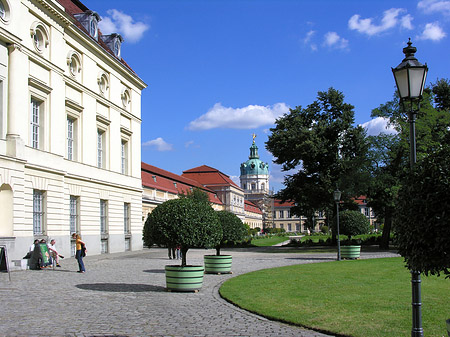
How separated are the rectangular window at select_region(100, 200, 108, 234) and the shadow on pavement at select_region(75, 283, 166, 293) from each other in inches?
704

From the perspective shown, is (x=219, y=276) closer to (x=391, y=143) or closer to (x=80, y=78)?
(x=80, y=78)

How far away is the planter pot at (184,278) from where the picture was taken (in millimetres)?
12555

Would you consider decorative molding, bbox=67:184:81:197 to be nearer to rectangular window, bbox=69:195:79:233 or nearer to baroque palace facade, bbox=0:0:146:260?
baroque palace facade, bbox=0:0:146:260

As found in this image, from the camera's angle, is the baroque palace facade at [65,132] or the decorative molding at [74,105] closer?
the baroque palace facade at [65,132]

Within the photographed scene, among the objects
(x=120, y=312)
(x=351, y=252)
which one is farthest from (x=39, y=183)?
(x=351, y=252)

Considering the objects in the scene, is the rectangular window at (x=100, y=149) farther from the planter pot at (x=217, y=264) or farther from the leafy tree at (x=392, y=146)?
the leafy tree at (x=392, y=146)

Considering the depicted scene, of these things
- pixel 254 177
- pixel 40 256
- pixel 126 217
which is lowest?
pixel 40 256

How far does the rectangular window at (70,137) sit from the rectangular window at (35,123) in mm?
4133

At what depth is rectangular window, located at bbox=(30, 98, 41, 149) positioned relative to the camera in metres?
23.6

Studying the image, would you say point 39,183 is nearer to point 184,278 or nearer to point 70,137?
point 70,137

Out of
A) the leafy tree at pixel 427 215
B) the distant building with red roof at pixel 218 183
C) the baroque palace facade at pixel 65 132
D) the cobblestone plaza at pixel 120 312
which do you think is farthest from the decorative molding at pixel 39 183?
Result: the distant building with red roof at pixel 218 183

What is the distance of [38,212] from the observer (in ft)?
76.8

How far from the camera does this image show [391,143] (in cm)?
3584

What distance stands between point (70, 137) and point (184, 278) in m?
18.5
